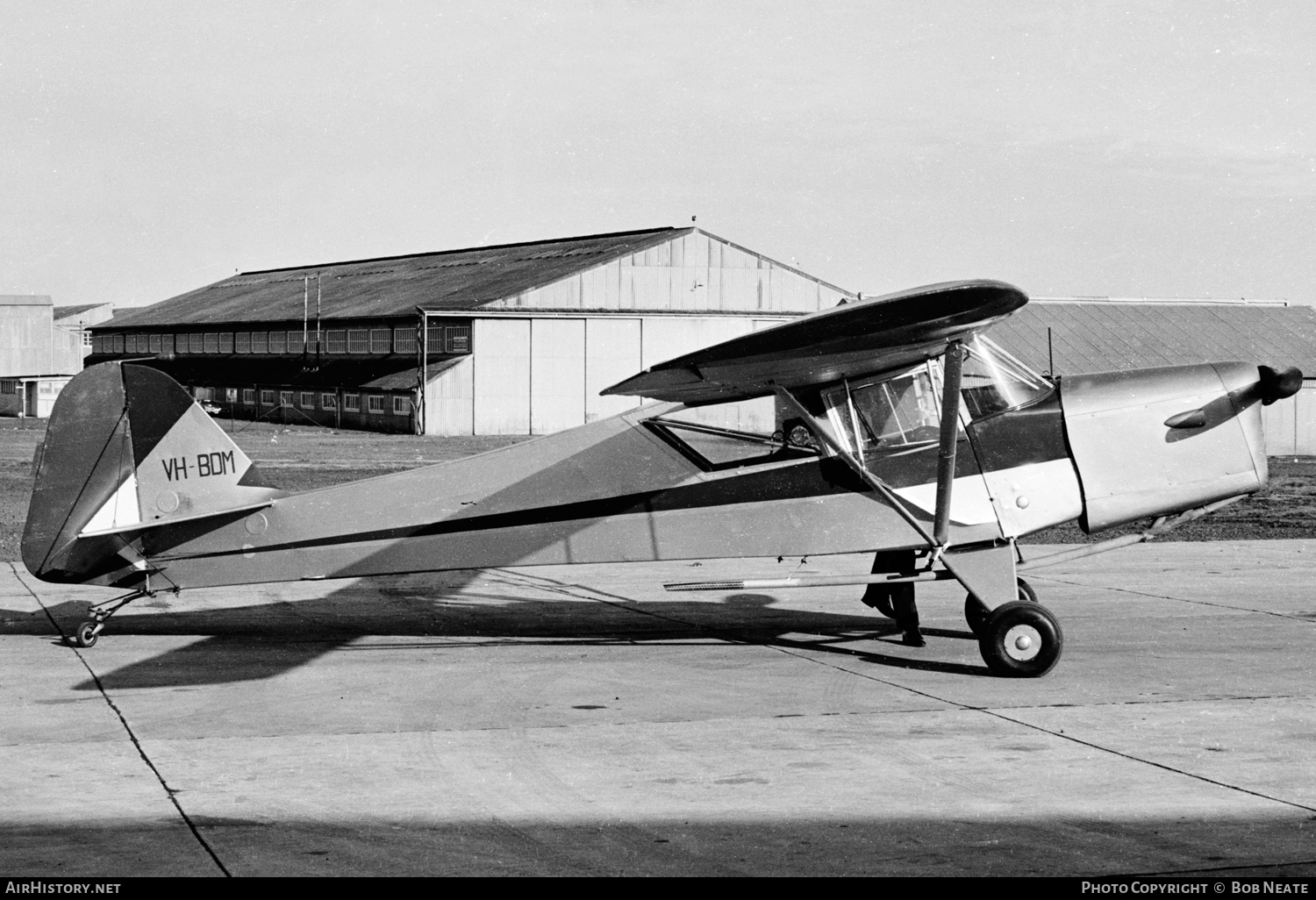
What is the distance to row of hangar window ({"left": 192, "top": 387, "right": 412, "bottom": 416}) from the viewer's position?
50.7m

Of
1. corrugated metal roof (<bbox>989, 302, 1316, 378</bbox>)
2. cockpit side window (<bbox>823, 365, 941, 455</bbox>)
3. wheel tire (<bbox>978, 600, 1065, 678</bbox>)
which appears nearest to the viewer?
wheel tire (<bbox>978, 600, 1065, 678</bbox>)

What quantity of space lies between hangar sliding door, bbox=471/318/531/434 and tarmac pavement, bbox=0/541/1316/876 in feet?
121

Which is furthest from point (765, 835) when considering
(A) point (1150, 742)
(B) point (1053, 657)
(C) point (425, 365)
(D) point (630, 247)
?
(D) point (630, 247)

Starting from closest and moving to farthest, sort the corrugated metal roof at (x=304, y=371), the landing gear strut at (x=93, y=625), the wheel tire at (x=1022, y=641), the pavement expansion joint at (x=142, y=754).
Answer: the pavement expansion joint at (x=142, y=754) < the wheel tire at (x=1022, y=641) < the landing gear strut at (x=93, y=625) < the corrugated metal roof at (x=304, y=371)

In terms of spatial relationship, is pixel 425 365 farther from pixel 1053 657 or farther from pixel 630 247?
pixel 1053 657

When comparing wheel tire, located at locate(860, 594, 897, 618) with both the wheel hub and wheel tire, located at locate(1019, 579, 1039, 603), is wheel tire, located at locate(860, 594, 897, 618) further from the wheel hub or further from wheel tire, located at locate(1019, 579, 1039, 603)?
the wheel hub

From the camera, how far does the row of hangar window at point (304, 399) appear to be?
50.7 meters

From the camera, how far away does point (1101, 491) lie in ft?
33.1

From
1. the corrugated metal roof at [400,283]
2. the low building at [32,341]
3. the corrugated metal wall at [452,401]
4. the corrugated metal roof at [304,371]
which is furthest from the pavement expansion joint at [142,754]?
the low building at [32,341]

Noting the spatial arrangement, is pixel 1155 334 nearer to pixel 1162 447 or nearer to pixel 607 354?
pixel 607 354

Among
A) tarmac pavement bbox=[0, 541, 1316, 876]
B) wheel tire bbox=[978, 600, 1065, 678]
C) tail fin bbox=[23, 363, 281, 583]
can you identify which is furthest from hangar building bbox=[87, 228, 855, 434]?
wheel tire bbox=[978, 600, 1065, 678]

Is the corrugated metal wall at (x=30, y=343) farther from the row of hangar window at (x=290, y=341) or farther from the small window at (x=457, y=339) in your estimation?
the small window at (x=457, y=339)

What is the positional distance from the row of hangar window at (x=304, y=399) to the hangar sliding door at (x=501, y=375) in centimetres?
268

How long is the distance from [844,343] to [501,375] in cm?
4211
